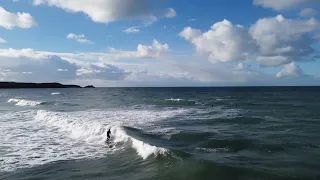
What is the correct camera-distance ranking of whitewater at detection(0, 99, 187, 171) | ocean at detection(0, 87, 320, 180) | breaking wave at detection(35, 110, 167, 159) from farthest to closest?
1. breaking wave at detection(35, 110, 167, 159)
2. whitewater at detection(0, 99, 187, 171)
3. ocean at detection(0, 87, 320, 180)

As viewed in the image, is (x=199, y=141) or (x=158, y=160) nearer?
(x=158, y=160)

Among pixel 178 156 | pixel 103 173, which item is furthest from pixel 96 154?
pixel 178 156

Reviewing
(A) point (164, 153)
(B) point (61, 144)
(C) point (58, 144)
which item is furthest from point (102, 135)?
(A) point (164, 153)

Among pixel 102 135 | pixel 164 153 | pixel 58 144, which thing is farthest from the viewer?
pixel 102 135

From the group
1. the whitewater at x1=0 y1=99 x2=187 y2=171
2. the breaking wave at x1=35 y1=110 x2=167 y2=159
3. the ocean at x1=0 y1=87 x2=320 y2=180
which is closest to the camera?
the ocean at x1=0 y1=87 x2=320 y2=180

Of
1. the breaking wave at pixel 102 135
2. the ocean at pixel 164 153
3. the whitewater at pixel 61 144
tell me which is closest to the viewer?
the ocean at pixel 164 153

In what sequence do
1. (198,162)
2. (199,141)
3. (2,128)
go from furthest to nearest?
(2,128) < (199,141) < (198,162)

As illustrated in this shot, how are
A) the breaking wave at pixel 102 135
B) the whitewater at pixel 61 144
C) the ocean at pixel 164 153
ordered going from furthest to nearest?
the breaking wave at pixel 102 135
the whitewater at pixel 61 144
the ocean at pixel 164 153

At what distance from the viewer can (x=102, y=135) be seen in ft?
62.5

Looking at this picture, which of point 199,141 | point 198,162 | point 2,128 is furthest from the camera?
point 2,128

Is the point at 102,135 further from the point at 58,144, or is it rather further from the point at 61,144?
the point at 58,144

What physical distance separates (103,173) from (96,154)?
130 inches

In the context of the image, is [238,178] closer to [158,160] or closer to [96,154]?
[158,160]

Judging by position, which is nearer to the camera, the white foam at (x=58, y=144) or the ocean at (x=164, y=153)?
the ocean at (x=164, y=153)
